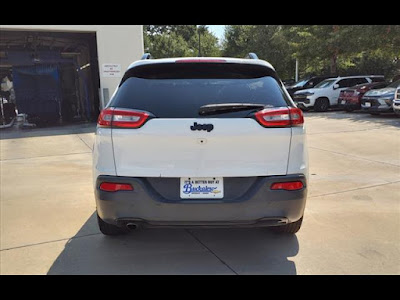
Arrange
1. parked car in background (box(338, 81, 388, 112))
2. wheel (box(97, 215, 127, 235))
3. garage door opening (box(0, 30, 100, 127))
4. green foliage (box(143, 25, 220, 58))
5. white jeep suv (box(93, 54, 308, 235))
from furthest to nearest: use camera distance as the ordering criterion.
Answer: green foliage (box(143, 25, 220, 58)) → parked car in background (box(338, 81, 388, 112)) → garage door opening (box(0, 30, 100, 127)) → wheel (box(97, 215, 127, 235)) → white jeep suv (box(93, 54, 308, 235))

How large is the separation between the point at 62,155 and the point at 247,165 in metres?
6.61

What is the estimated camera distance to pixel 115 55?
550 inches

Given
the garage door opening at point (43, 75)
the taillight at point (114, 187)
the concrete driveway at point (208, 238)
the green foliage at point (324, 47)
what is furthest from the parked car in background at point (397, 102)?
the taillight at point (114, 187)

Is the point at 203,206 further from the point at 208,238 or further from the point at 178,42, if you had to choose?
the point at 178,42

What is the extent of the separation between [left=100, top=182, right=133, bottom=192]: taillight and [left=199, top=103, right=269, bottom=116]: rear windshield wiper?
81 cm

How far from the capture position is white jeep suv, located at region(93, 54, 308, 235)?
109 inches

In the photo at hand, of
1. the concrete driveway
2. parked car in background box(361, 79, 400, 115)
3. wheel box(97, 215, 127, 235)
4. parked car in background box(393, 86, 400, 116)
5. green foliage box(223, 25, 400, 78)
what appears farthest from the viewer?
green foliage box(223, 25, 400, 78)

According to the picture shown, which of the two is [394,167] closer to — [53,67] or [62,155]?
→ [62,155]

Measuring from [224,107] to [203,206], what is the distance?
0.79 m

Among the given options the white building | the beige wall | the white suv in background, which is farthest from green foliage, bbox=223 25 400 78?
the white building

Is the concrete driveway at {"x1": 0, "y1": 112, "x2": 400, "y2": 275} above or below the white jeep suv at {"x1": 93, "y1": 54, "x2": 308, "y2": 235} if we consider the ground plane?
below

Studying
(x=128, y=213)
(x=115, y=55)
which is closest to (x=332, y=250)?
(x=128, y=213)

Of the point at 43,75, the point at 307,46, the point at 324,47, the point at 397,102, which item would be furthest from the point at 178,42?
the point at 397,102

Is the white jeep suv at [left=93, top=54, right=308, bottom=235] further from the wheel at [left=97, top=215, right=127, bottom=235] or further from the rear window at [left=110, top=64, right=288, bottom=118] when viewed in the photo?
the wheel at [left=97, top=215, right=127, bottom=235]
